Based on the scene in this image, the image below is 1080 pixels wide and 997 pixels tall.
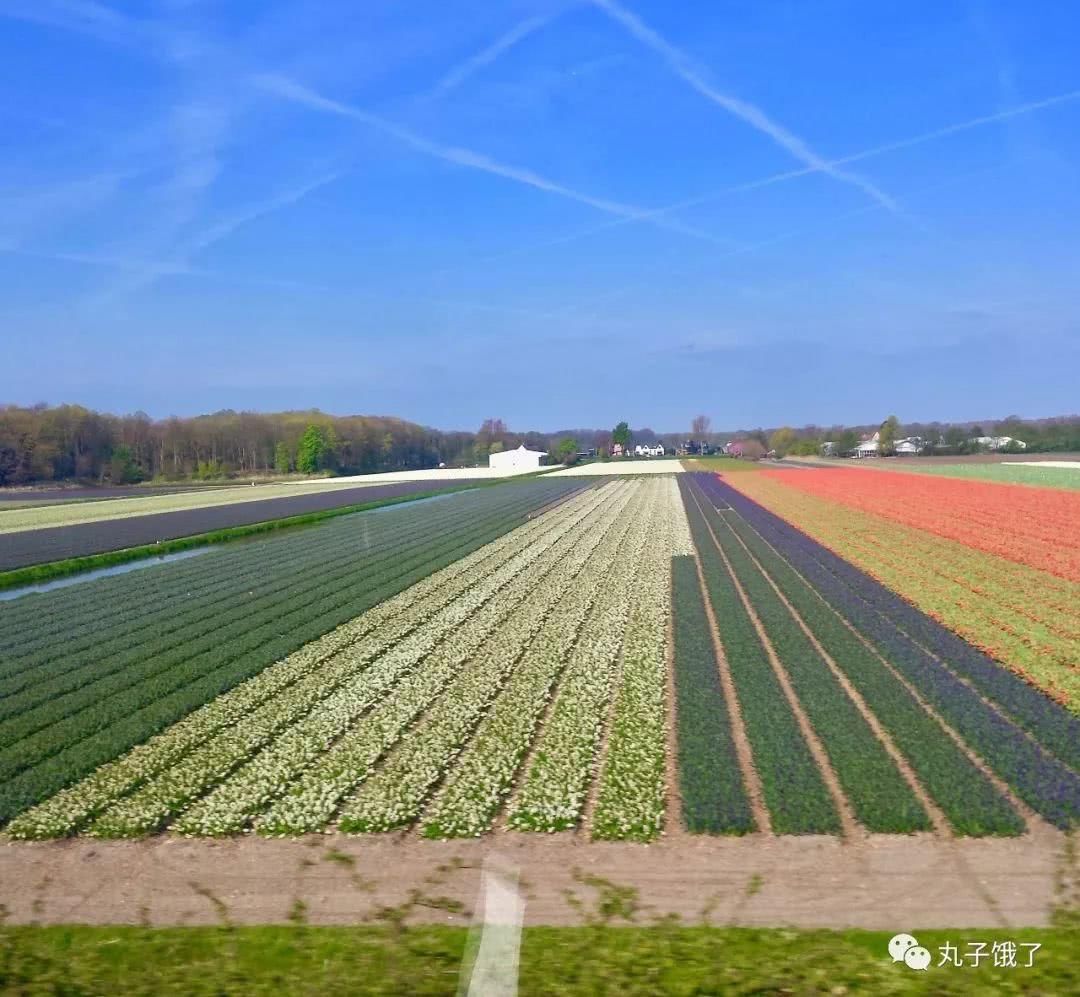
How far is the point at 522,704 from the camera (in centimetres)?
1247

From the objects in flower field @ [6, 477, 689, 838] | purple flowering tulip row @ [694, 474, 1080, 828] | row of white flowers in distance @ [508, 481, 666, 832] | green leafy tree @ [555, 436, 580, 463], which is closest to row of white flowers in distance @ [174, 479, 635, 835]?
flower field @ [6, 477, 689, 838]

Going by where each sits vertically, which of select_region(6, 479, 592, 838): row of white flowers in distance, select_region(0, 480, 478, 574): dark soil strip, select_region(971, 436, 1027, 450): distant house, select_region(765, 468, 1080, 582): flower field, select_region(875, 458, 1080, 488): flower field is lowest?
select_region(6, 479, 592, 838): row of white flowers in distance

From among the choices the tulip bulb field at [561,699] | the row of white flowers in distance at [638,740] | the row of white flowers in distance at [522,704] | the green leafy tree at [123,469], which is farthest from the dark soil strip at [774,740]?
the green leafy tree at [123,469]

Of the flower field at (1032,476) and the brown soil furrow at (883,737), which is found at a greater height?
the flower field at (1032,476)

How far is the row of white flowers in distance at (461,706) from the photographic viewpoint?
9.04 m

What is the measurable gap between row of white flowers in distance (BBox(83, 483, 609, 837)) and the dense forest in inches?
4245

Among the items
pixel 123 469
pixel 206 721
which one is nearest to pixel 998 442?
pixel 123 469

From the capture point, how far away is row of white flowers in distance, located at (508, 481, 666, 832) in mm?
8789

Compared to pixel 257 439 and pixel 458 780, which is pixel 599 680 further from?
pixel 257 439

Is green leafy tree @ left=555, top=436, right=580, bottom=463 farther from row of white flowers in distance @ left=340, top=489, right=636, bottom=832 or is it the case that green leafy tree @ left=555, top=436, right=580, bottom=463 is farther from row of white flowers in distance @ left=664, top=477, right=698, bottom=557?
row of white flowers in distance @ left=340, top=489, right=636, bottom=832

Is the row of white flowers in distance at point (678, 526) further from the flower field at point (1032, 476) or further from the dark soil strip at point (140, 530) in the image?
the flower field at point (1032, 476)

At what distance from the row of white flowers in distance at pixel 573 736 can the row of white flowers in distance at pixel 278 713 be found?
3006mm

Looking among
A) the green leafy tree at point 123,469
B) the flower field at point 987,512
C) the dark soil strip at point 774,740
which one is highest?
the green leafy tree at point 123,469

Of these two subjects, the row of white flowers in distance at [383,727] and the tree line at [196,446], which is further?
the tree line at [196,446]
